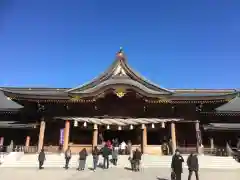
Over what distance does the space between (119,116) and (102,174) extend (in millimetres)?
9911

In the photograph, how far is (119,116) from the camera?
84.8ft

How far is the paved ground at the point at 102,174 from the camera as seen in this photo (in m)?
15.6

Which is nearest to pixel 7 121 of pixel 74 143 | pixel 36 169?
pixel 74 143

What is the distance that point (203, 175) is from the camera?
54.3ft

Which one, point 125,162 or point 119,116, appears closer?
point 125,162

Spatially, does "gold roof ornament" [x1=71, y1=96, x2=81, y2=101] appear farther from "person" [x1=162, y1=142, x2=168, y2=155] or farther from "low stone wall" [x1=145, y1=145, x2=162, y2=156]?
"person" [x1=162, y1=142, x2=168, y2=155]

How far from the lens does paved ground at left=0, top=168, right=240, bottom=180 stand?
15.6 m

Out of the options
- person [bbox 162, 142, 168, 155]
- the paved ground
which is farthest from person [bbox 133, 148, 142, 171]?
person [bbox 162, 142, 168, 155]

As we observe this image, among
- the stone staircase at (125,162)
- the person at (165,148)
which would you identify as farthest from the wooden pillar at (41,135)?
the person at (165,148)

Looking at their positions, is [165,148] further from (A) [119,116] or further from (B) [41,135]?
(B) [41,135]

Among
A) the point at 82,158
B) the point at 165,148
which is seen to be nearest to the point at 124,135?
the point at 165,148

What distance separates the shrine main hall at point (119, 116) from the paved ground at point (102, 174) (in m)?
6.26

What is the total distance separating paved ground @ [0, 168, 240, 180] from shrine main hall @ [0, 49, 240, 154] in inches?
246

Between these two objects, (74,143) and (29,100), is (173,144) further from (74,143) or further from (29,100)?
(29,100)
